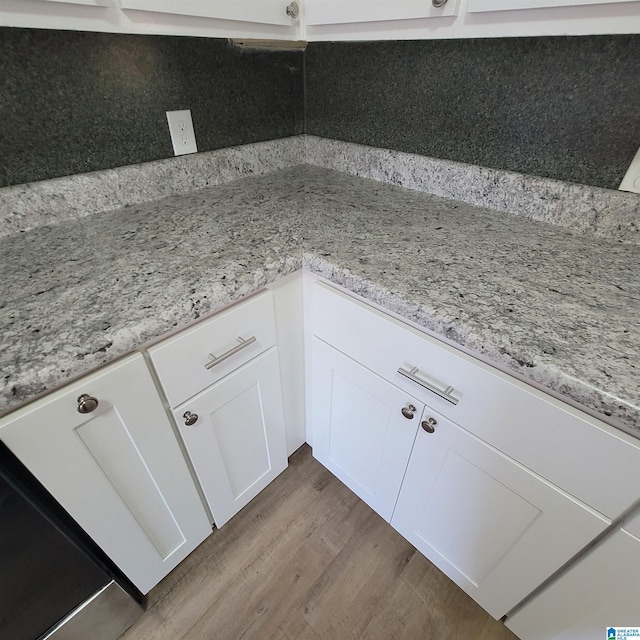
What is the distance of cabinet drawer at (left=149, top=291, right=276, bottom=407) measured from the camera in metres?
0.63

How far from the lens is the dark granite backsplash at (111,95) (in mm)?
756

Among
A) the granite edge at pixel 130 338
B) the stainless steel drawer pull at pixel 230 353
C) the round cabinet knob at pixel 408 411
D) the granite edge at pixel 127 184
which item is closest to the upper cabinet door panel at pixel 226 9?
the granite edge at pixel 127 184

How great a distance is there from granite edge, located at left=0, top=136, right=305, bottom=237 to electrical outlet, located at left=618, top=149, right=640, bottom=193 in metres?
1.03

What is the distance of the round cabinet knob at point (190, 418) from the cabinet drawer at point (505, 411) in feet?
1.23

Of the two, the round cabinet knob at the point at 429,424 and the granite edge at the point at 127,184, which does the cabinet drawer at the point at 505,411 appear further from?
the granite edge at the point at 127,184

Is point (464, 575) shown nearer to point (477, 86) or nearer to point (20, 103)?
point (477, 86)

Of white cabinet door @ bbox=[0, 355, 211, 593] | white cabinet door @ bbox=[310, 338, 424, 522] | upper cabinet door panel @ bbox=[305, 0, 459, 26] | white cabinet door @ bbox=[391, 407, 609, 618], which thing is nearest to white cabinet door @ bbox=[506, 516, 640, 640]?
white cabinet door @ bbox=[391, 407, 609, 618]

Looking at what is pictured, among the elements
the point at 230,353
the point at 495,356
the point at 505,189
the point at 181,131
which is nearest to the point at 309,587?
the point at 230,353

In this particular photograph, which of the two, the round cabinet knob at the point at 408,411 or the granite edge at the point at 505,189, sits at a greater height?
the granite edge at the point at 505,189

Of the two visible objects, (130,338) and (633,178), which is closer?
(130,338)

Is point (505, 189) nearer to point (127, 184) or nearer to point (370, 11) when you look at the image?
point (370, 11)

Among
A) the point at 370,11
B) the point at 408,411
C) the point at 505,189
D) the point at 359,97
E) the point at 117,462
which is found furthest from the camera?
the point at 359,97

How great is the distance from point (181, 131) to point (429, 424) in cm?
104

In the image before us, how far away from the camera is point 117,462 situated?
2.09ft
